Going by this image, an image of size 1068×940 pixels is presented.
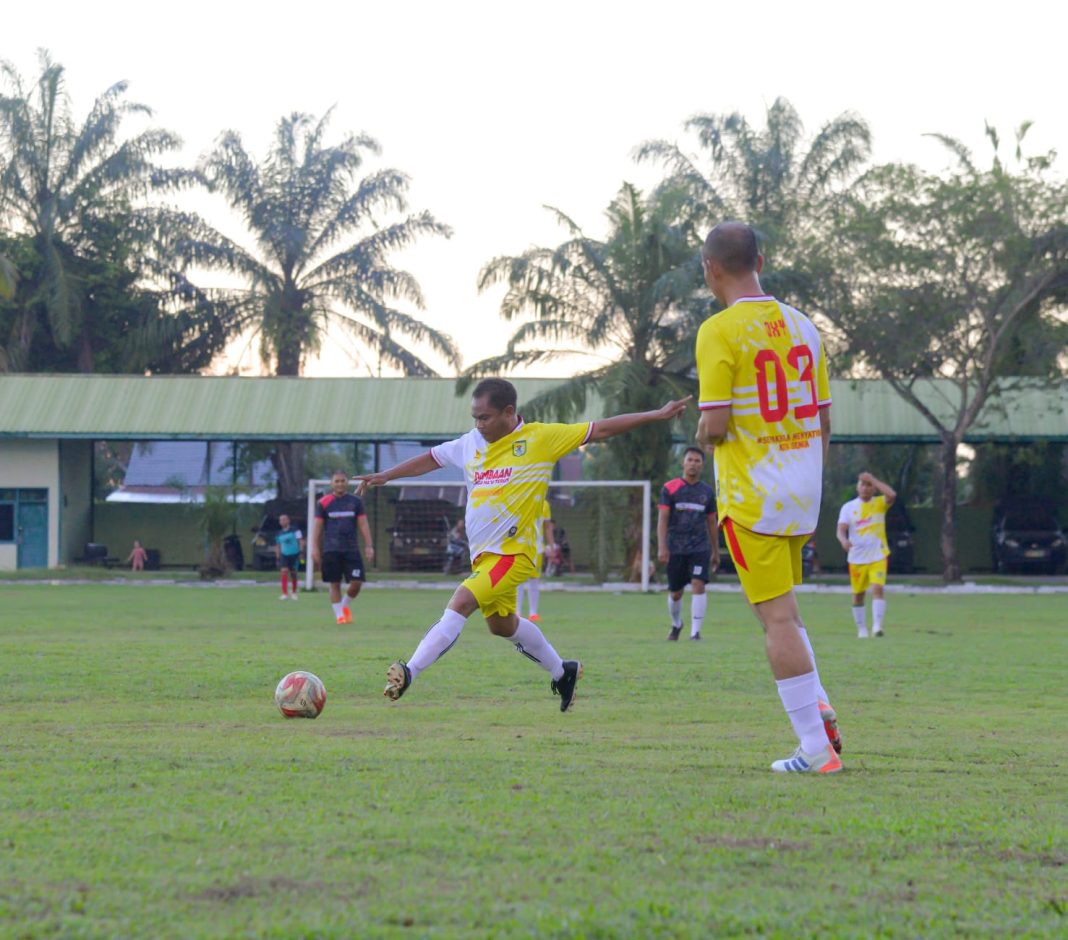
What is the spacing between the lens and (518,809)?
5.06 metres

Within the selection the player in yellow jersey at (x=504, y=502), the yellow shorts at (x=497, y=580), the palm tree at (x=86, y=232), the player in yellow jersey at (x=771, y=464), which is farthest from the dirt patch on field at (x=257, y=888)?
the palm tree at (x=86, y=232)

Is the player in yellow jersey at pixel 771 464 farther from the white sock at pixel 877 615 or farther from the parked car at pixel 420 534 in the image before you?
the parked car at pixel 420 534

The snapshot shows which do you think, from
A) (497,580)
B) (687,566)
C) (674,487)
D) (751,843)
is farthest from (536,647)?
(674,487)

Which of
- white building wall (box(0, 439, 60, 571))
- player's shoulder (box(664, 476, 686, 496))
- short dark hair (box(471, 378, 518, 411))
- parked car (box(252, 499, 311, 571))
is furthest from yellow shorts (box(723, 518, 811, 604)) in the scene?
white building wall (box(0, 439, 60, 571))

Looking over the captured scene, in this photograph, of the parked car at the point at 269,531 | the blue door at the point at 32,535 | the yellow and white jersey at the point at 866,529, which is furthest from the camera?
the blue door at the point at 32,535

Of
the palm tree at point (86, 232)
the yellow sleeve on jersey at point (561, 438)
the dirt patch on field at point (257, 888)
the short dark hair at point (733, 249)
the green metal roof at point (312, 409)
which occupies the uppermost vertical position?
the palm tree at point (86, 232)

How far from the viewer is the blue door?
137 ft

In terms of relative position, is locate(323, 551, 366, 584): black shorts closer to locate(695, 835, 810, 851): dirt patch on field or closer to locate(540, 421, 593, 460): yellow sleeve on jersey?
locate(540, 421, 593, 460): yellow sleeve on jersey

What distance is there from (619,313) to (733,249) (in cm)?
3121

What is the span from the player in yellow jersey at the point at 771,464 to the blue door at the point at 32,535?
38.5 meters

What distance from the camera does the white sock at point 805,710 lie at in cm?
610

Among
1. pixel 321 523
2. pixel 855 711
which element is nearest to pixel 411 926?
pixel 855 711

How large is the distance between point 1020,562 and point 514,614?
35.8m

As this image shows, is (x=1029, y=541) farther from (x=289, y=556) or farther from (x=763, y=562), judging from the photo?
(x=763, y=562)
